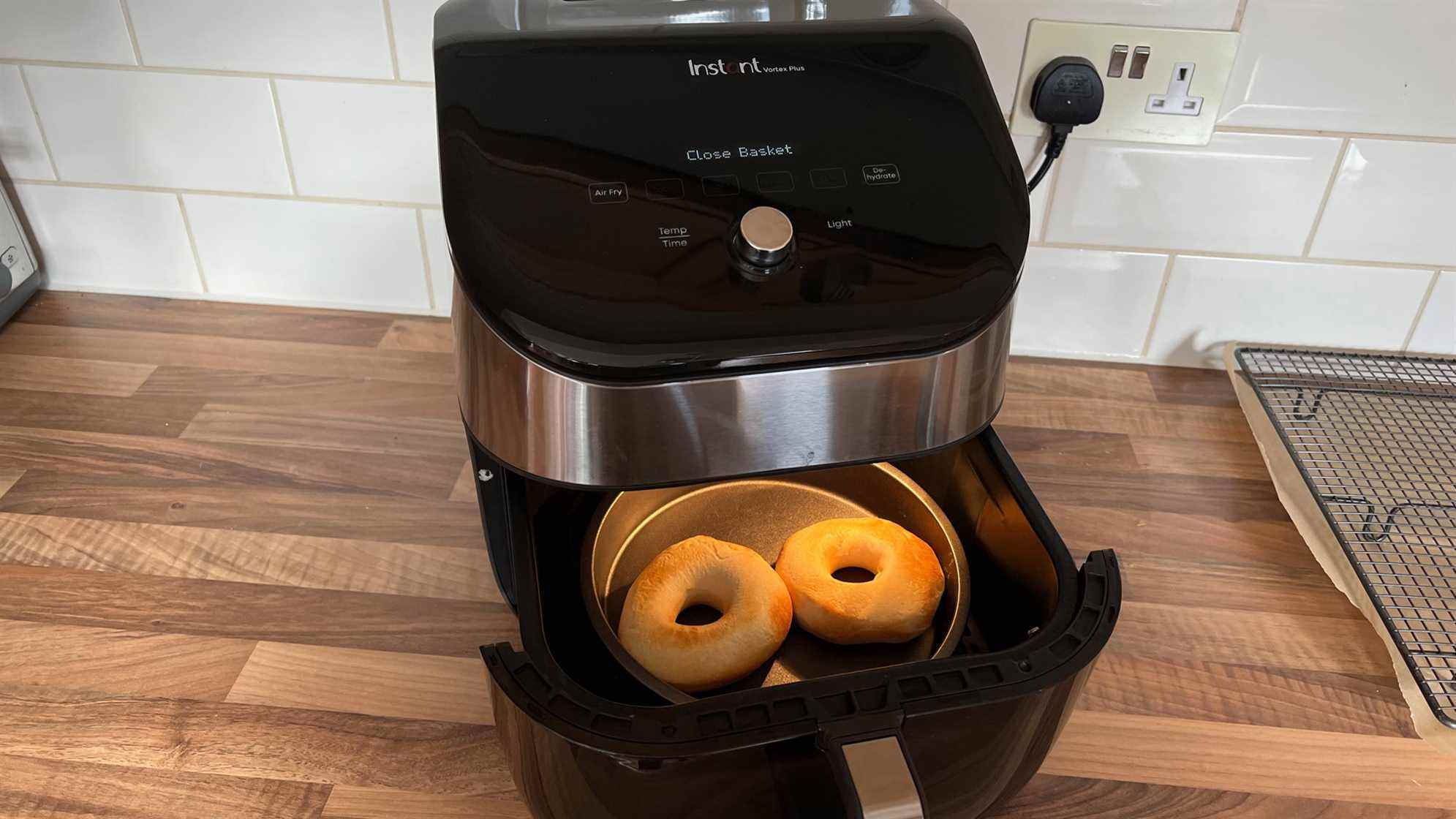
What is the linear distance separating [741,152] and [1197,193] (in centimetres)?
53

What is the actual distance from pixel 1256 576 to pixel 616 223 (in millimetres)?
521

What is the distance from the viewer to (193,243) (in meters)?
0.95

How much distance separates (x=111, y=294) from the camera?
38.6 inches

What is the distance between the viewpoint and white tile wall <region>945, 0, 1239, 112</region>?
30.8 inches

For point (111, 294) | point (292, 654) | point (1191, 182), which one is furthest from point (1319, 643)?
point (111, 294)

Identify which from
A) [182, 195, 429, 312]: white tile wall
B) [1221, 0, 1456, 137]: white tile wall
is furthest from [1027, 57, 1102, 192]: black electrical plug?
[182, 195, 429, 312]: white tile wall

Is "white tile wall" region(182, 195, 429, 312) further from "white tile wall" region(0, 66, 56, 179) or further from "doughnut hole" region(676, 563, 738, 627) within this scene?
"doughnut hole" region(676, 563, 738, 627)

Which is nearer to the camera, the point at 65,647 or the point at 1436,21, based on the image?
the point at 65,647

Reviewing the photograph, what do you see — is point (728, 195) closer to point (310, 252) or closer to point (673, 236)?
point (673, 236)

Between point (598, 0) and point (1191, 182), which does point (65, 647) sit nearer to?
point (598, 0)

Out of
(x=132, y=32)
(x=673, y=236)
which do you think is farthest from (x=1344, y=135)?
(x=132, y=32)

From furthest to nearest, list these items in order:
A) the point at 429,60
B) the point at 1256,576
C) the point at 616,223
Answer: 1. the point at 429,60
2. the point at 1256,576
3. the point at 616,223

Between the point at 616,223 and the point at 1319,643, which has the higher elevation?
the point at 616,223

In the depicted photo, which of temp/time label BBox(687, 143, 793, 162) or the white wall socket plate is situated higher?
temp/time label BBox(687, 143, 793, 162)
